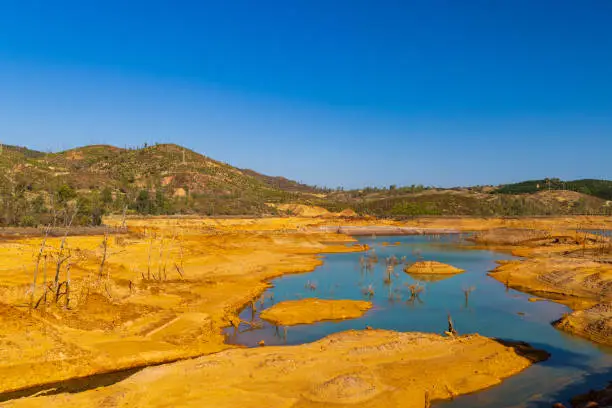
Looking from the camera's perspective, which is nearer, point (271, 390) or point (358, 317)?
point (271, 390)

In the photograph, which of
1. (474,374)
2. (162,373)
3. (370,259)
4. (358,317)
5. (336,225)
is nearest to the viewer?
(162,373)

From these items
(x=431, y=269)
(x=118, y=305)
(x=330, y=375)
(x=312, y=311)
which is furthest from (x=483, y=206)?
(x=330, y=375)

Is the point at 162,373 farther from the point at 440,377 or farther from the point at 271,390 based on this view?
the point at 440,377

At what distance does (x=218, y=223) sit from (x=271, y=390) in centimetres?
8581

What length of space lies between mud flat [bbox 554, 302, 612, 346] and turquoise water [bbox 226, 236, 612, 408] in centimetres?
71

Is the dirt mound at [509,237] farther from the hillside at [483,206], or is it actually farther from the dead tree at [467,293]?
the hillside at [483,206]

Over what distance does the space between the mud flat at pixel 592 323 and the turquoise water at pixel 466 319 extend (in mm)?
708

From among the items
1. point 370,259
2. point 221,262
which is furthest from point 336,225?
point 221,262

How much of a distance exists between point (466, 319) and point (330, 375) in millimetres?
15373

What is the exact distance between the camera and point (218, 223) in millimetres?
101062

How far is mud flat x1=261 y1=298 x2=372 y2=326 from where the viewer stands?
30.0m

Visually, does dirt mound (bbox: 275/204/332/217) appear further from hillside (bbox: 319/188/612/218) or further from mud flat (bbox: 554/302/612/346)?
mud flat (bbox: 554/302/612/346)

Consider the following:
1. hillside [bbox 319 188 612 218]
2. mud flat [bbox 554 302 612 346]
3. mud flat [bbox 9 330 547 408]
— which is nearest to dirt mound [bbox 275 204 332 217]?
hillside [bbox 319 188 612 218]

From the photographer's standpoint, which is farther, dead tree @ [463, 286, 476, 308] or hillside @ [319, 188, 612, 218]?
hillside @ [319, 188, 612, 218]
